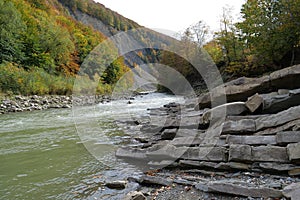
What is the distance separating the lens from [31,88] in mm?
16719

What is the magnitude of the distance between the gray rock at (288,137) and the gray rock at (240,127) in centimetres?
58

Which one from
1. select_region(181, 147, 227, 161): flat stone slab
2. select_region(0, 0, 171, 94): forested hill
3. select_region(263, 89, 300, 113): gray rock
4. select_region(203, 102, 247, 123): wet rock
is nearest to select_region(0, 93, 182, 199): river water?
select_region(181, 147, 227, 161): flat stone slab

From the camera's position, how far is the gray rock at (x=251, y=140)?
3.52m

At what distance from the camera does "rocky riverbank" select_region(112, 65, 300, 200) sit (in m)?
2.82

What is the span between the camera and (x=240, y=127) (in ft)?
13.4

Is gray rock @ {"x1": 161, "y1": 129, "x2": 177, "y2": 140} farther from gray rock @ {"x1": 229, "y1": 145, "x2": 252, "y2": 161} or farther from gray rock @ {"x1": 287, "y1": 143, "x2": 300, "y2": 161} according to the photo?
gray rock @ {"x1": 287, "y1": 143, "x2": 300, "y2": 161}

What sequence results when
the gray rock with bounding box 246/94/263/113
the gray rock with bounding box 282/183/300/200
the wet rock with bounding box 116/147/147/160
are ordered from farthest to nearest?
the wet rock with bounding box 116/147/147/160 → the gray rock with bounding box 246/94/263/113 → the gray rock with bounding box 282/183/300/200

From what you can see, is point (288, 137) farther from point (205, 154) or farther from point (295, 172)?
point (205, 154)

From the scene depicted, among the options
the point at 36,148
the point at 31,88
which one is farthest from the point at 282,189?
the point at 31,88

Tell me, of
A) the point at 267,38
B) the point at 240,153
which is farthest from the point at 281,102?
the point at 267,38

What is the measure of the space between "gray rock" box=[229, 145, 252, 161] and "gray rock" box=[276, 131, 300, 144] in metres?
0.52

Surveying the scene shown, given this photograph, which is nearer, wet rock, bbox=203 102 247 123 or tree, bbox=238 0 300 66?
wet rock, bbox=203 102 247 123

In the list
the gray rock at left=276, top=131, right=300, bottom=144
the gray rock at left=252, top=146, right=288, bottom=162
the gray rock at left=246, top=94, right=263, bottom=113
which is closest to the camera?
the gray rock at left=252, top=146, right=288, bottom=162

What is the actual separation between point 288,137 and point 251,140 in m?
0.57
